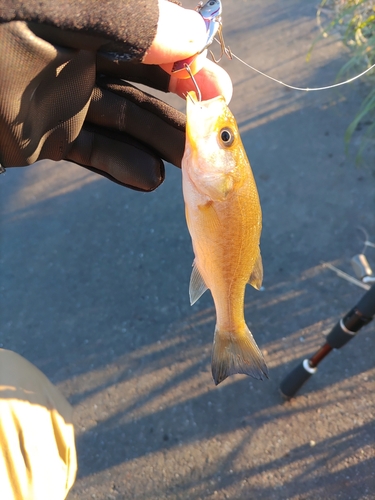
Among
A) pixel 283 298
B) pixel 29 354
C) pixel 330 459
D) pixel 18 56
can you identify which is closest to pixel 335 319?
pixel 283 298

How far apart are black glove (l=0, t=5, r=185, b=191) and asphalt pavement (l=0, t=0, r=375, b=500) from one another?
1.18 metres

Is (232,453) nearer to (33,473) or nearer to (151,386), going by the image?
(151,386)

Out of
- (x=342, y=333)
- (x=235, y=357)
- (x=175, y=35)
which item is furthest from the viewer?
(x=342, y=333)

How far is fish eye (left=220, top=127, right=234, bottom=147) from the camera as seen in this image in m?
1.41

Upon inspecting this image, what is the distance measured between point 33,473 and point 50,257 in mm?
1781

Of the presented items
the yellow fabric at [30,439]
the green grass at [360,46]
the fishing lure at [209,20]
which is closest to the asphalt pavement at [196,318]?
the green grass at [360,46]

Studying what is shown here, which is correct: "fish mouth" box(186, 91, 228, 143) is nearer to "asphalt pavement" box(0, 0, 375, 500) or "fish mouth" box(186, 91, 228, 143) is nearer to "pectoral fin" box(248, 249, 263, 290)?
"pectoral fin" box(248, 249, 263, 290)

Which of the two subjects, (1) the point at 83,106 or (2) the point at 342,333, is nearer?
(1) the point at 83,106

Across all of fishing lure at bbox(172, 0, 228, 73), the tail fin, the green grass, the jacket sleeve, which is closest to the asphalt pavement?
the green grass

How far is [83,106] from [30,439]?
115 cm

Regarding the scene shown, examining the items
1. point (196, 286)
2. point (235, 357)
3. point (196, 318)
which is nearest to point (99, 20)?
point (196, 286)

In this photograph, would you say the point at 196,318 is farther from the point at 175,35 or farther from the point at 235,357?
the point at 175,35

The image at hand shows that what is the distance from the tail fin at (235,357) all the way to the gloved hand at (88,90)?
0.69m

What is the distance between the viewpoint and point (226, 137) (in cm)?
141
